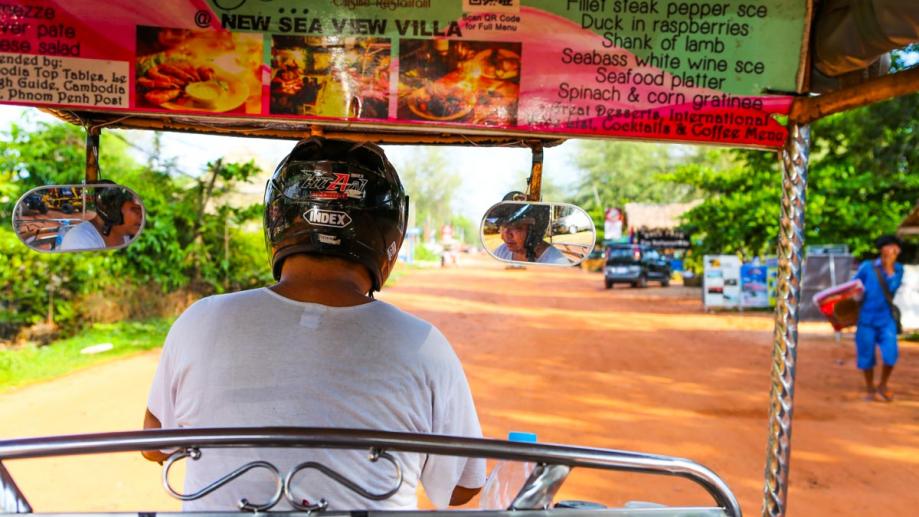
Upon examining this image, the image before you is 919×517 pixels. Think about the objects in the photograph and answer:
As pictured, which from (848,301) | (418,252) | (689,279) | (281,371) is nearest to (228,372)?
(281,371)

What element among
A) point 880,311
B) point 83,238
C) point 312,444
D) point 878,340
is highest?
point 83,238

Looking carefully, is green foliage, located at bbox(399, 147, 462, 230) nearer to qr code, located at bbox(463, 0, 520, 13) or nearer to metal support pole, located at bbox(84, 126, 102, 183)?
metal support pole, located at bbox(84, 126, 102, 183)

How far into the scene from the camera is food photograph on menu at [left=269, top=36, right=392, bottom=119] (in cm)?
244

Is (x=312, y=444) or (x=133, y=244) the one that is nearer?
(x=312, y=444)

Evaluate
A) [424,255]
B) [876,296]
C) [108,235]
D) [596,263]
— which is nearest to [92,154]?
[108,235]

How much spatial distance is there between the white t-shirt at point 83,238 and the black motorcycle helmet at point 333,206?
1.18 m

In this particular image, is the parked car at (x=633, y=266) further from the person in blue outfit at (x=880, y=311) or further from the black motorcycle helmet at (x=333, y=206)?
the black motorcycle helmet at (x=333, y=206)

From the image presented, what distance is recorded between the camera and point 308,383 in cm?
169

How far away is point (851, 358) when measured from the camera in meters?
13.9

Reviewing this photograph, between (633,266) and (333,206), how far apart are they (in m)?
32.3

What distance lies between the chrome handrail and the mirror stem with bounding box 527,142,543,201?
1550 mm

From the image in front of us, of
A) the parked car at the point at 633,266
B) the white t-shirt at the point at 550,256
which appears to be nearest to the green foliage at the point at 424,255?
the parked car at the point at 633,266

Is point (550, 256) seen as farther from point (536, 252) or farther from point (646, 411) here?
point (646, 411)

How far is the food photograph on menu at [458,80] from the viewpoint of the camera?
7.98 ft
